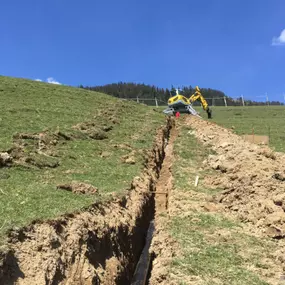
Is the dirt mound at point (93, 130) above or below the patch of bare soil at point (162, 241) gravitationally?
above

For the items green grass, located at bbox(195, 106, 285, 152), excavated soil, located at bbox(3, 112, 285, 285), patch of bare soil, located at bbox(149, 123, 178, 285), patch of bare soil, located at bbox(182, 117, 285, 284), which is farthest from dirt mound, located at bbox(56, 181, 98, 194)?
green grass, located at bbox(195, 106, 285, 152)

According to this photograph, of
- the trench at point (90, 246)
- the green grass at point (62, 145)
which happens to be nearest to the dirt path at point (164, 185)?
the trench at point (90, 246)

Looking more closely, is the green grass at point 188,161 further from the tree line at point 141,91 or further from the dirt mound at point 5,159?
the tree line at point 141,91

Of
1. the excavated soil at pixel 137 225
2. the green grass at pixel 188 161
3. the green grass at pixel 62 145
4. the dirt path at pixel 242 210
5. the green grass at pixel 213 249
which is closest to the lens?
the excavated soil at pixel 137 225

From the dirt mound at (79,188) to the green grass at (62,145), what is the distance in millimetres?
313

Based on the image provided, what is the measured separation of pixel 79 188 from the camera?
12562 millimetres

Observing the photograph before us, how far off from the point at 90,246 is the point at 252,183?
23.9 ft

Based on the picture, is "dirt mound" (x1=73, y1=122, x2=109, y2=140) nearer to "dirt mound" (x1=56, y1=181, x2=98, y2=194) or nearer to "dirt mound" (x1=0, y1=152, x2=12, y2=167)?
"dirt mound" (x1=0, y1=152, x2=12, y2=167)

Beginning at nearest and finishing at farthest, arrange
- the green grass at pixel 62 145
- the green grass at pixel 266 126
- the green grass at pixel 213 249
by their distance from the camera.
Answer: the green grass at pixel 213 249
the green grass at pixel 62 145
the green grass at pixel 266 126

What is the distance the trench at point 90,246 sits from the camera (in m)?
8.01

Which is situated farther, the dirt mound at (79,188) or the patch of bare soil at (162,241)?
the dirt mound at (79,188)

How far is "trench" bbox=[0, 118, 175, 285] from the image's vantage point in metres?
8.01

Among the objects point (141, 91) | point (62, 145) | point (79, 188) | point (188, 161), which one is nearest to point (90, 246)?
point (79, 188)

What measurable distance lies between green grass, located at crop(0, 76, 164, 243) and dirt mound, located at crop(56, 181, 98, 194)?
313 mm
